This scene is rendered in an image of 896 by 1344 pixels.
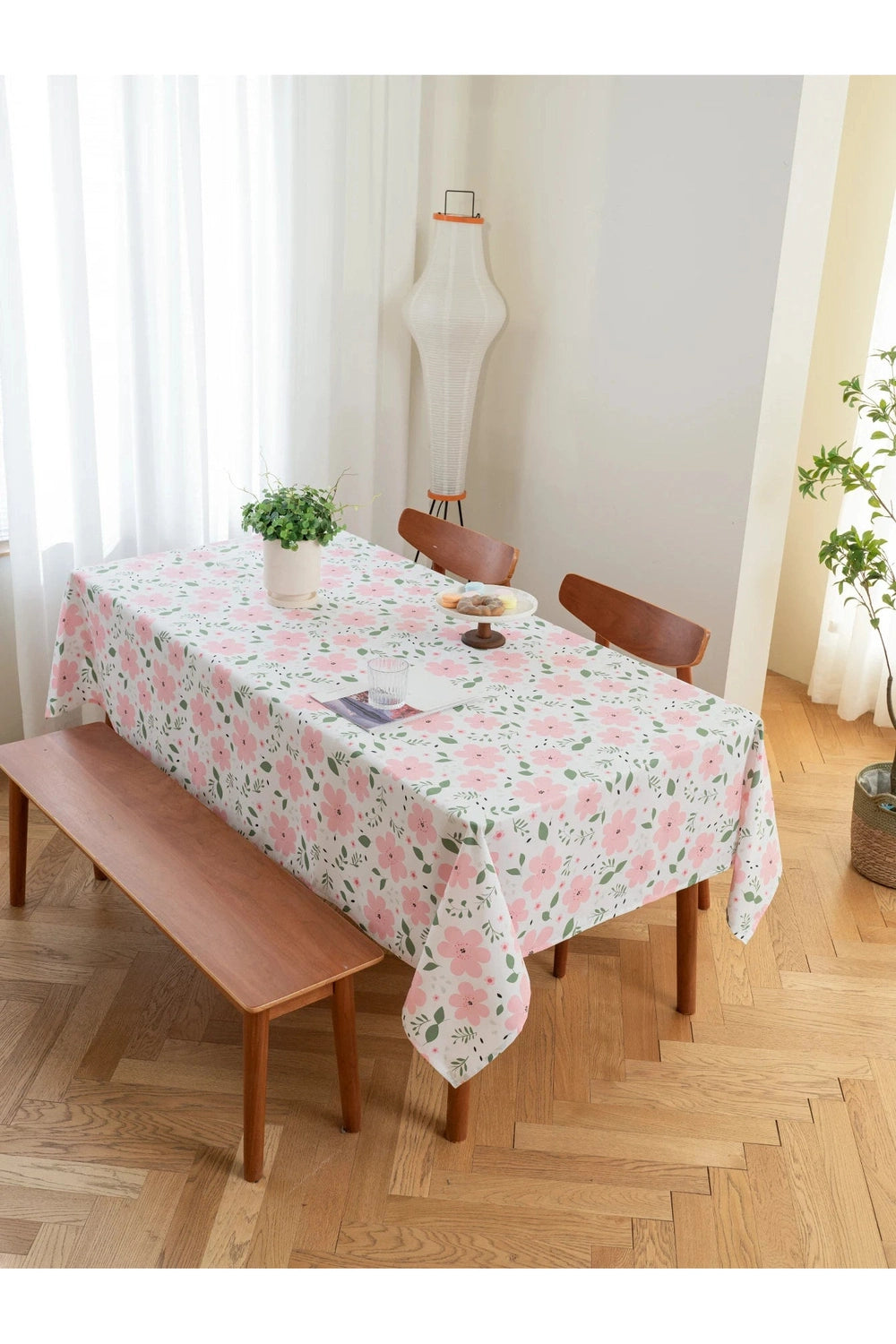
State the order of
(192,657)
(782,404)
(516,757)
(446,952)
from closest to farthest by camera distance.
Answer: (446,952) < (516,757) < (192,657) < (782,404)

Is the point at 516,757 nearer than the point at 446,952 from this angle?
No

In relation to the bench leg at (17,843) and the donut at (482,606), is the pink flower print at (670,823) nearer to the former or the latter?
the donut at (482,606)

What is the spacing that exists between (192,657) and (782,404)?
1847 mm

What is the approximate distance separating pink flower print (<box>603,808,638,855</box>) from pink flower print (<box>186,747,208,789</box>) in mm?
921

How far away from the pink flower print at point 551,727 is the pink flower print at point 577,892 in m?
0.27

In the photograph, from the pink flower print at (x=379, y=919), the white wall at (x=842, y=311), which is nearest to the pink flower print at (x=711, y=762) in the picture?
the pink flower print at (x=379, y=919)

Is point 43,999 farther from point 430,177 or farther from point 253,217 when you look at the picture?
point 430,177

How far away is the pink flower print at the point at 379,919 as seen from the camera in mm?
2158

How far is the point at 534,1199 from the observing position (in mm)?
Result: 2160

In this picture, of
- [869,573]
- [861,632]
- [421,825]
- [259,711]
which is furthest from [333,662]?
[861,632]

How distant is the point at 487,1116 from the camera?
2352 mm

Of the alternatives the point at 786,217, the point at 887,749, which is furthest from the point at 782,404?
the point at 887,749

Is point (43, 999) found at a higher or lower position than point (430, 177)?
lower
